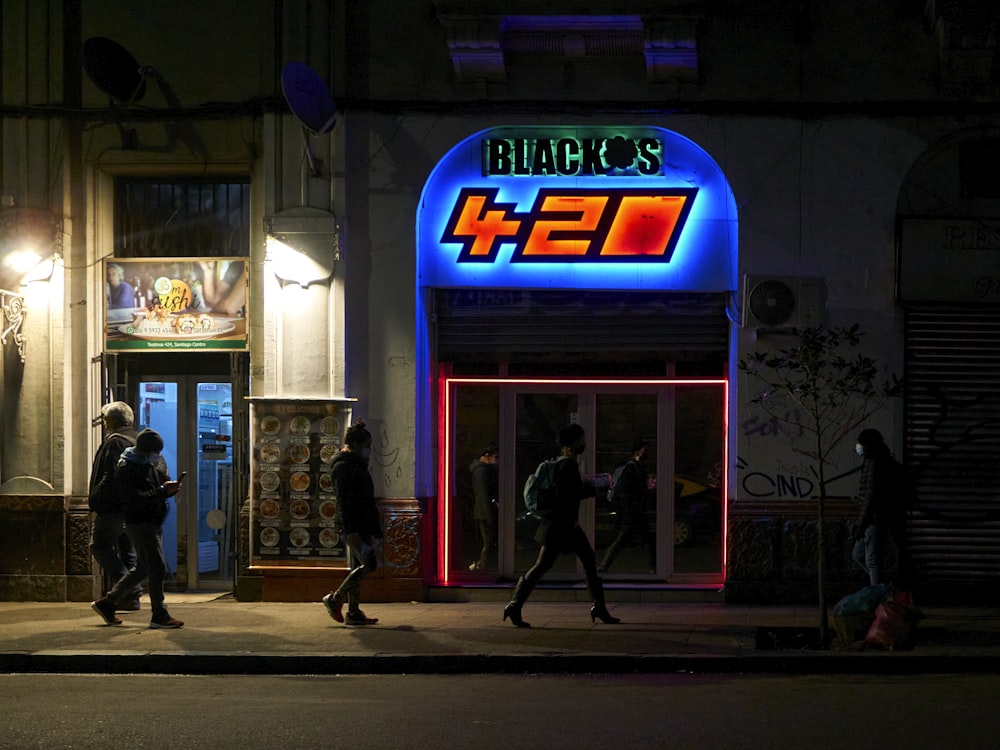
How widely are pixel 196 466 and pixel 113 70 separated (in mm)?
4338

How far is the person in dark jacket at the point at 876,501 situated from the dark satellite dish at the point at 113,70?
8.13 m

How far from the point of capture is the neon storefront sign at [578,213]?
1290 cm

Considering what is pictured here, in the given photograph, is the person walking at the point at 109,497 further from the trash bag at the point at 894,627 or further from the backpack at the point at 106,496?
the trash bag at the point at 894,627

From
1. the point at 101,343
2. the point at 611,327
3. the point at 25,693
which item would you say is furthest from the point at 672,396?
the point at 25,693

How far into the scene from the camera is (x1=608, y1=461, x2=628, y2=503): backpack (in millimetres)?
13367

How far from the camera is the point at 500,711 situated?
7734mm

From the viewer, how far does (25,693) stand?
28.1ft

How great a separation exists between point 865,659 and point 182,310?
7838 millimetres

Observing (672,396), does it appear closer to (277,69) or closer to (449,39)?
(449,39)

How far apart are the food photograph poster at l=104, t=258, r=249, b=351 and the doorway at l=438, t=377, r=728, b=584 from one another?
2.44m

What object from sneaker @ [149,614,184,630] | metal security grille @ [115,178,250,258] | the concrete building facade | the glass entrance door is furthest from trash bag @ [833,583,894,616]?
metal security grille @ [115,178,250,258]

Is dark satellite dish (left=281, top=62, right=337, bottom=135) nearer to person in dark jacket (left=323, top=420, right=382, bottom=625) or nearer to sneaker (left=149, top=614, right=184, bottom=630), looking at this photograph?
person in dark jacket (left=323, top=420, right=382, bottom=625)

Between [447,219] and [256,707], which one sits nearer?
[256,707]

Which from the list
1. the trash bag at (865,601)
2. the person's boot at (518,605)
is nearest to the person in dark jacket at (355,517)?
the person's boot at (518,605)
